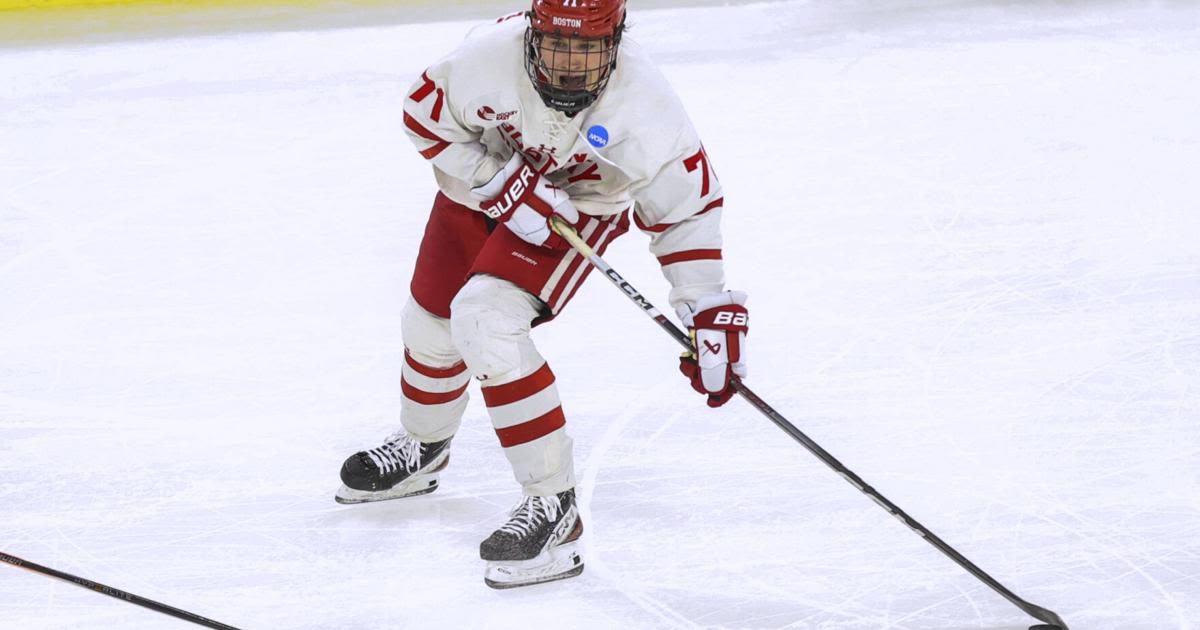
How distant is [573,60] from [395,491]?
924 mm

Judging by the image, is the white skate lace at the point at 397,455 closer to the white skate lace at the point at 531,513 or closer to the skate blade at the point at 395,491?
the skate blade at the point at 395,491

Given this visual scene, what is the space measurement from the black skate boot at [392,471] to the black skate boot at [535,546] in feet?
0.87

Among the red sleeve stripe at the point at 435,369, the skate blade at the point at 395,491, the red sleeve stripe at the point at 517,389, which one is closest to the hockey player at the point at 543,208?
the red sleeve stripe at the point at 517,389

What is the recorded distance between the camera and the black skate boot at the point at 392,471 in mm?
2396

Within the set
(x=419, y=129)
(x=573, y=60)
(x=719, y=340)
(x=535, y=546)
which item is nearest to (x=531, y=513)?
(x=535, y=546)

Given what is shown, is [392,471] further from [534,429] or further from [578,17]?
[578,17]

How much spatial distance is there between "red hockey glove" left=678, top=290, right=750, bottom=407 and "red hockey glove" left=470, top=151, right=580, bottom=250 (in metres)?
0.28

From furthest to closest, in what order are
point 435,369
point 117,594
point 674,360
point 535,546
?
1. point 674,360
2. point 435,369
3. point 535,546
4. point 117,594

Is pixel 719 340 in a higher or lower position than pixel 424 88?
lower

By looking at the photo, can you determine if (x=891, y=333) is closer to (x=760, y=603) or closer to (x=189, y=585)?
(x=760, y=603)

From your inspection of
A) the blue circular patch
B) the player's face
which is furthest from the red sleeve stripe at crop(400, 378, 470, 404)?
the player's face

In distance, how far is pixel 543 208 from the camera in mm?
2137

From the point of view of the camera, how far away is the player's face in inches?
75.6

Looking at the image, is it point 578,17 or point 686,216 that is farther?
point 686,216
